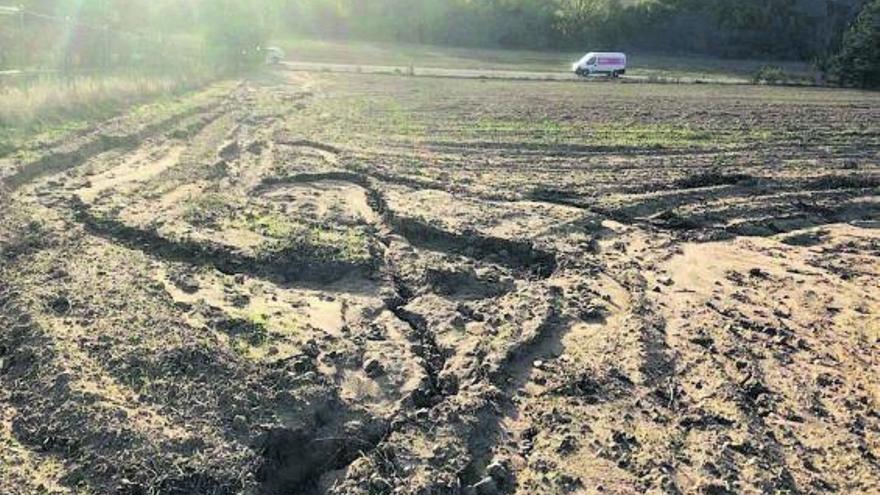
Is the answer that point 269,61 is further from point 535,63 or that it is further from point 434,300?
point 434,300

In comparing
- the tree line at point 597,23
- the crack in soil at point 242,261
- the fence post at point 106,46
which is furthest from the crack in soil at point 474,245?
the tree line at point 597,23

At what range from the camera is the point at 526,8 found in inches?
2923

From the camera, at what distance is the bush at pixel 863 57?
39.9m

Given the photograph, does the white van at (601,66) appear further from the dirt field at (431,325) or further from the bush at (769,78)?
the dirt field at (431,325)

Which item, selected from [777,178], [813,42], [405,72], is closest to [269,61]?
[405,72]

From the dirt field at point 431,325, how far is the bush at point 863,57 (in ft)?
107

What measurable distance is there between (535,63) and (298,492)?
5584 centimetres

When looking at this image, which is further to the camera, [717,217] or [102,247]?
[717,217]

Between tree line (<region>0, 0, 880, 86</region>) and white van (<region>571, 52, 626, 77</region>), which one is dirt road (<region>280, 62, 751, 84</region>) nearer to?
white van (<region>571, 52, 626, 77</region>)

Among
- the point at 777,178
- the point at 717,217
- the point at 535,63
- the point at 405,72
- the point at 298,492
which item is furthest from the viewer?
the point at 535,63

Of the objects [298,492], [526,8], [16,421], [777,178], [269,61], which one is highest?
[526,8]

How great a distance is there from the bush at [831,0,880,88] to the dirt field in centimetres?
3264

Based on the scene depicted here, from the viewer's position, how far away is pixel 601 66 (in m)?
47.8

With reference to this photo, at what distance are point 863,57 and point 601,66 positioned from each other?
1452 cm
